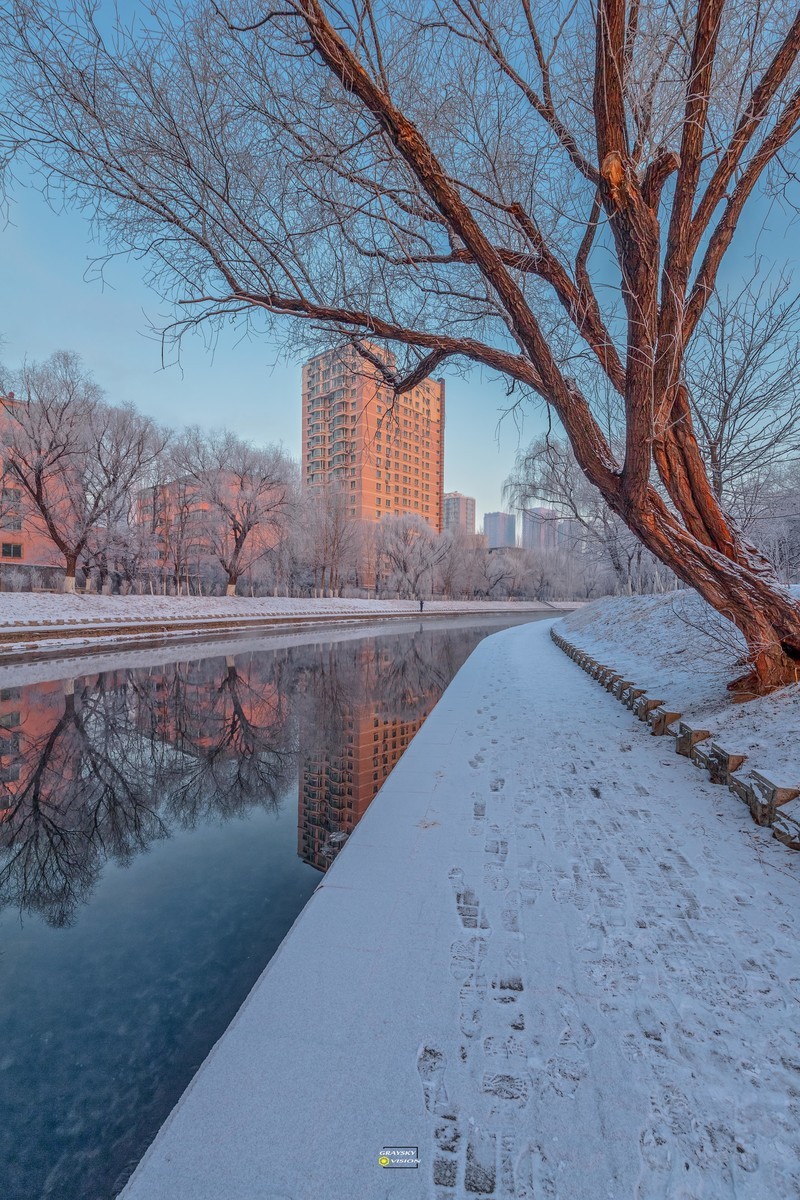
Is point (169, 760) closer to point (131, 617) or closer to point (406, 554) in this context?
point (131, 617)

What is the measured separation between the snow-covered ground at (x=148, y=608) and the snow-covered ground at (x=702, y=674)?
57.6ft

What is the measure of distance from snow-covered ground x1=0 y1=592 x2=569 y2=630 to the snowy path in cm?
1814

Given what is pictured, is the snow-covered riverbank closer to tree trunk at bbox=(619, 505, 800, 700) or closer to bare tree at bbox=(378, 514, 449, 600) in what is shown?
bare tree at bbox=(378, 514, 449, 600)

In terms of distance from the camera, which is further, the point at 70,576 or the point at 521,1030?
the point at 70,576

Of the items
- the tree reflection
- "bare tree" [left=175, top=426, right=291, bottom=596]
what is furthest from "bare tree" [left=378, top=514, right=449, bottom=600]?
the tree reflection

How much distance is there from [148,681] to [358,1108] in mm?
9653

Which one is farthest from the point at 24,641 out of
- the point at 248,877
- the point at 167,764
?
the point at 248,877

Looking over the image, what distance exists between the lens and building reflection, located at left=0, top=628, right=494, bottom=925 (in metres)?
3.87

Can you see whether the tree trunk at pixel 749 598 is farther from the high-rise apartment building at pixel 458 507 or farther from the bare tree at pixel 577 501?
the high-rise apartment building at pixel 458 507

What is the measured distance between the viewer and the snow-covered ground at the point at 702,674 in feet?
13.6

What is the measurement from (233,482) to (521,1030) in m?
31.5

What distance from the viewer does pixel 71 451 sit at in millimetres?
22438

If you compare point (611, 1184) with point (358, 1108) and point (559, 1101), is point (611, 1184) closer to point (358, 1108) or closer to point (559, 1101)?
point (559, 1101)

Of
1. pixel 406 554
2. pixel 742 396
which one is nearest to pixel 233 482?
pixel 406 554
